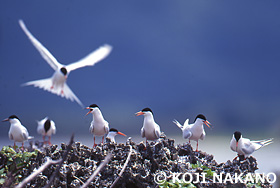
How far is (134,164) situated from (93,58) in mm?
1711

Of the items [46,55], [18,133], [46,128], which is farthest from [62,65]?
[46,128]

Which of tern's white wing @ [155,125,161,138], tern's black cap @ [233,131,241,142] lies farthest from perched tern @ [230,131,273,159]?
tern's white wing @ [155,125,161,138]

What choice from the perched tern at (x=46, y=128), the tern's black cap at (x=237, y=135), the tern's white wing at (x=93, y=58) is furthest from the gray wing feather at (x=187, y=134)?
the perched tern at (x=46, y=128)

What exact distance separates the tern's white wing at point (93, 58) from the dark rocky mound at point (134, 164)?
117 centimetres

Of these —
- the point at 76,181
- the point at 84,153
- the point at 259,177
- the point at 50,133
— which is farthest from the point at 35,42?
the point at 50,133

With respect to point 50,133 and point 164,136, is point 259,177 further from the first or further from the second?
point 50,133

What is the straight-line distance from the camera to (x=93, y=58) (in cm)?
473

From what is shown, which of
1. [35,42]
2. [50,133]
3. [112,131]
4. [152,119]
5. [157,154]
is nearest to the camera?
[157,154]

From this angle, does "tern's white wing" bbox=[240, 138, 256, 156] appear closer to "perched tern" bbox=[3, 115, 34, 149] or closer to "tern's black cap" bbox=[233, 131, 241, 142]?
"tern's black cap" bbox=[233, 131, 241, 142]

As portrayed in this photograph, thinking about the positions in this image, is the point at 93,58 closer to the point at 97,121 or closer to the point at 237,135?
the point at 97,121

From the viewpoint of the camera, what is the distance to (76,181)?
3.66 m

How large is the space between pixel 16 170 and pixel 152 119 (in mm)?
3034

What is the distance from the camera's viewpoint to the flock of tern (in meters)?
4.68

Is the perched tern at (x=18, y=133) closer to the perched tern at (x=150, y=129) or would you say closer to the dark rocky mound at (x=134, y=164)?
the perched tern at (x=150, y=129)
